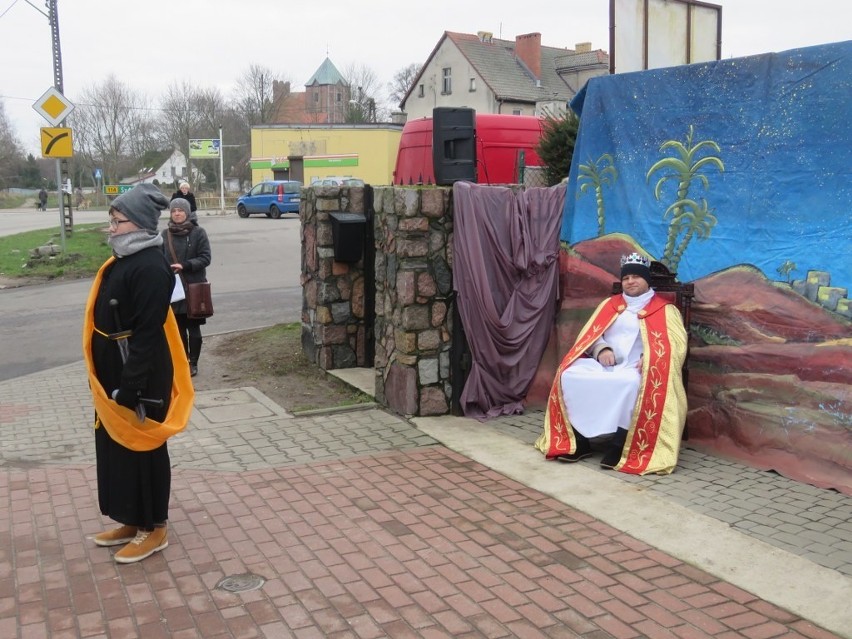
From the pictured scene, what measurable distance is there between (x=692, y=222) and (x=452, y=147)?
214 cm

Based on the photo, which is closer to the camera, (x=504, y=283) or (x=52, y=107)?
(x=504, y=283)

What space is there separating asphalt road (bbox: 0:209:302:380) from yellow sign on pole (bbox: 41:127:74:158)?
2852 mm

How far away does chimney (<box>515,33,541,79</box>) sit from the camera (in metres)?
52.1

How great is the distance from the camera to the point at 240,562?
439 cm

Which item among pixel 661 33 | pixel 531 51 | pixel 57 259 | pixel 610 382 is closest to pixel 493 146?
pixel 661 33

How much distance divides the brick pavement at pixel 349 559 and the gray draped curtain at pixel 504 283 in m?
1.05

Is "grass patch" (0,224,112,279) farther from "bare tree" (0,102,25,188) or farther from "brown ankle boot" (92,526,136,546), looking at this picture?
"bare tree" (0,102,25,188)

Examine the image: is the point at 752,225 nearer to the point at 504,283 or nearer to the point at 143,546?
the point at 504,283

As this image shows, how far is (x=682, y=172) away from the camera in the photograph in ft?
20.9

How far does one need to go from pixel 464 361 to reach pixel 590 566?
3047mm

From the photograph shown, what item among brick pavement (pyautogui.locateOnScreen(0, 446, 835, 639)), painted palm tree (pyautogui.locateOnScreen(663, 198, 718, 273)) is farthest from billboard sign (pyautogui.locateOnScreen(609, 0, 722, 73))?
brick pavement (pyautogui.locateOnScreen(0, 446, 835, 639))

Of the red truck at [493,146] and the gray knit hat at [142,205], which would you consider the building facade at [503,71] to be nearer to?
the red truck at [493,146]

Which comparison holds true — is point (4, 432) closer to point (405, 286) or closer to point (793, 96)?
point (405, 286)

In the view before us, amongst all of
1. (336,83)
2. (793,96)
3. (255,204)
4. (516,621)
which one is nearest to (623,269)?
(793,96)
